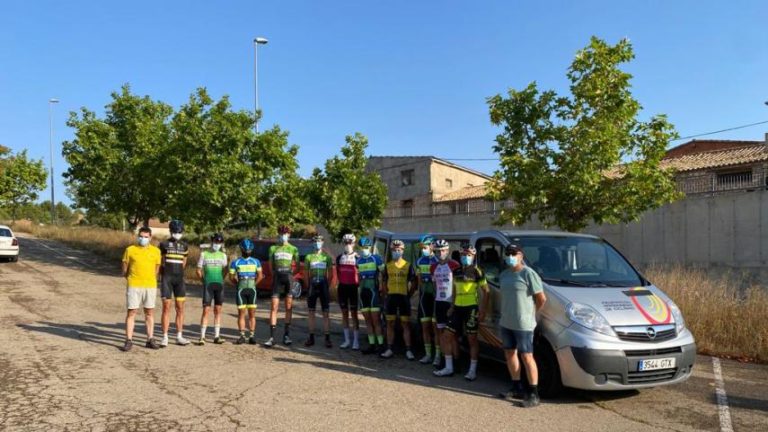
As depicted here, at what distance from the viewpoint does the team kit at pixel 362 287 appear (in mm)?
7012

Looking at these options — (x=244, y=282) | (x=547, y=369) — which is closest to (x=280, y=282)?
(x=244, y=282)

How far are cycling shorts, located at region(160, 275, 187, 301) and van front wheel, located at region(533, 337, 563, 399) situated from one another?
18.2 feet

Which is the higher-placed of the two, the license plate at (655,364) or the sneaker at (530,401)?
the license plate at (655,364)

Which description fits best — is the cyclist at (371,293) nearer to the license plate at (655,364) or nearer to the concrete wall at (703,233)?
the license plate at (655,364)

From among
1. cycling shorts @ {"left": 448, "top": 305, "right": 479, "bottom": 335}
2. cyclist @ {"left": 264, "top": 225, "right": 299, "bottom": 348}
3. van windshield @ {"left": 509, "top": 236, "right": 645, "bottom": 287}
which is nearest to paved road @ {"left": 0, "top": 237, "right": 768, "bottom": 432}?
cycling shorts @ {"left": 448, "top": 305, "right": 479, "bottom": 335}

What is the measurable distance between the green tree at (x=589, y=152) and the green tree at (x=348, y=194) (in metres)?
12.8

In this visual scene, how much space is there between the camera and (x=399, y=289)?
8.03m

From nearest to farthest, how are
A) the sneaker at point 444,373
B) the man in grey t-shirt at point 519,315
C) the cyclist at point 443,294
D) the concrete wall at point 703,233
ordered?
the man in grey t-shirt at point 519,315 < the sneaker at point 444,373 < the cyclist at point 443,294 < the concrete wall at point 703,233

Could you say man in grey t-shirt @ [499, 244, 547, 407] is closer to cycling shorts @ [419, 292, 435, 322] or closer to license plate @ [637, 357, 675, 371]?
license plate @ [637, 357, 675, 371]

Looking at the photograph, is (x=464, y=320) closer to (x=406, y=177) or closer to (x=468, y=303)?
(x=468, y=303)

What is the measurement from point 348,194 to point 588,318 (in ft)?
64.4

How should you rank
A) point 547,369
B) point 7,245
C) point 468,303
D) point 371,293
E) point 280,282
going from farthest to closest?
point 7,245 < point 280,282 < point 371,293 < point 468,303 < point 547,369

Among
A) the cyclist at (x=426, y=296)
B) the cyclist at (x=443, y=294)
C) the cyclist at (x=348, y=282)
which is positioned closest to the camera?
the cyclist at (x=443, y=294)

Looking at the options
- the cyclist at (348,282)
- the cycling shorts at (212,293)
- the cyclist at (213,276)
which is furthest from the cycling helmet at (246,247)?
the cyclist at (348,282)
